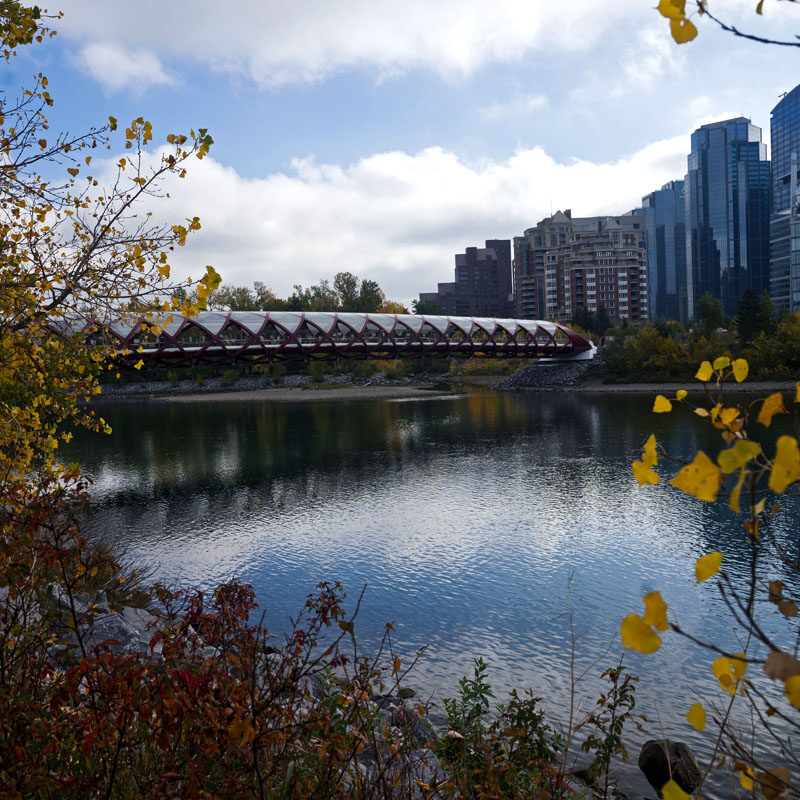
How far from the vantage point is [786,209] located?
106m

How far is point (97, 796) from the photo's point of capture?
9.44 feet

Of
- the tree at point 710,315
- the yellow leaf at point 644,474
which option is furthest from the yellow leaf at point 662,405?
the tree at point 710,315

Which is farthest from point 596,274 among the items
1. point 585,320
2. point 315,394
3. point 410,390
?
point 315,394

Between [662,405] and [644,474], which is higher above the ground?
[662,405]

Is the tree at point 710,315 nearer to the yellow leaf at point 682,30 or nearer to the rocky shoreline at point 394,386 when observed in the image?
the rocky shoreline at point 394,386

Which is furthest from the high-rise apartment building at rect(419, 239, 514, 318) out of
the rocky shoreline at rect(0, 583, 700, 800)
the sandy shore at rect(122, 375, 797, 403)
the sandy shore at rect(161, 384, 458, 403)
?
the rocky shoreline at rect(0, 583, 700, 800)

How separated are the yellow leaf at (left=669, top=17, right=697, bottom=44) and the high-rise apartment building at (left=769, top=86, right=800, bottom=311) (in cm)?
9059

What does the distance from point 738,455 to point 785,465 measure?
0.08 m

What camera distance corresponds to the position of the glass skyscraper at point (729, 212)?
13588 centimetres

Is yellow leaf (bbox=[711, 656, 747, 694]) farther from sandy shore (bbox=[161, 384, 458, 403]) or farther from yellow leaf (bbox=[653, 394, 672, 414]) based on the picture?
sandy shore (bbox=[161, 384, 458, 403])

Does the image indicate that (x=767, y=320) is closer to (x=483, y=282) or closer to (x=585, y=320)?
(x=585, y=320)

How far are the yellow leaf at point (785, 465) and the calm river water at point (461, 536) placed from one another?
5545 mm

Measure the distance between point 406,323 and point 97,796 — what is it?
47939 mm

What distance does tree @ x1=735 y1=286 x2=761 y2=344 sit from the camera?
5691 cm
